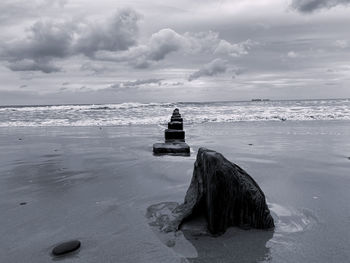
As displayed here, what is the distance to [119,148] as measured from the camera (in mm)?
9547

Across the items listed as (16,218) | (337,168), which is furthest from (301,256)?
(337,168)

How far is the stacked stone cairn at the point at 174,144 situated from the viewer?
8.28 m

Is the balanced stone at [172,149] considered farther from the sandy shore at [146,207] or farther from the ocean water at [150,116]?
the ocean water at [150,116]

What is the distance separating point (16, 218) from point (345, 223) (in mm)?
3656

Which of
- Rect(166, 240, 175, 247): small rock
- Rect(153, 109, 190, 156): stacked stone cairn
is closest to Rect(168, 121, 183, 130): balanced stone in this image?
Rect(153, 109, 190, 156): stacked stone cairn

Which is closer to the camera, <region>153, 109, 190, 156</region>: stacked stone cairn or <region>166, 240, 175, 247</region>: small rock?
<region>166, 240, 175, 247</region>: small rock

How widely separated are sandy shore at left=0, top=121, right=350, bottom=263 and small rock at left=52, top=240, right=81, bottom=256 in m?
0.06

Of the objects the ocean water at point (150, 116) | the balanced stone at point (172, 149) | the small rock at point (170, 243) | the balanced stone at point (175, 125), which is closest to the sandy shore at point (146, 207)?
the small rock at point (170, 243)

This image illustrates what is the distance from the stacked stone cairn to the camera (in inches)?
326

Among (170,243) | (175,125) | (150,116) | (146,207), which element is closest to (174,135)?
(175,125)

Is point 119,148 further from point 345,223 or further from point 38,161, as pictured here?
point 345,223

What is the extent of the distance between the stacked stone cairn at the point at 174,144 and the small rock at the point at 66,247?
16.8 feet

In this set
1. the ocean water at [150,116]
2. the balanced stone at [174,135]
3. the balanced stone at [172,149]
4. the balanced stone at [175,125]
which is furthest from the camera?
the ocean water at [150,116]

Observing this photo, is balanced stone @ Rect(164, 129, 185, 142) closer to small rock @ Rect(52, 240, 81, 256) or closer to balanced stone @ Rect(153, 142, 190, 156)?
balanced stone @ Rect(153, 142, 190, 156)
